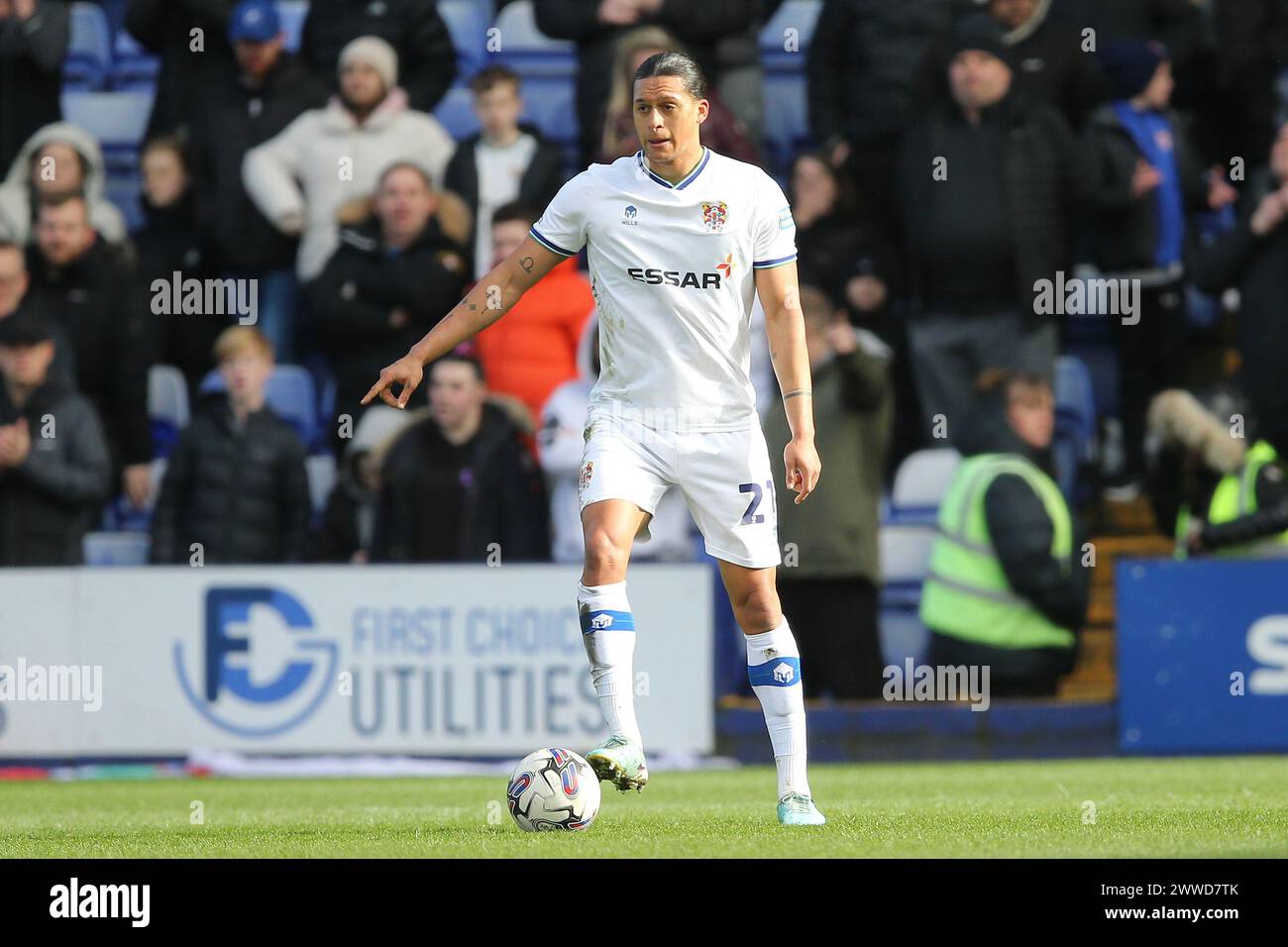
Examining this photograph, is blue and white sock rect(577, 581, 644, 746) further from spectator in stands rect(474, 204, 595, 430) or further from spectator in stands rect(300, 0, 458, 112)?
spectator in stands rect(300, 0, 458, 112)

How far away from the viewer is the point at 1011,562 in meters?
11.5

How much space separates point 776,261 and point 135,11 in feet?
25.7

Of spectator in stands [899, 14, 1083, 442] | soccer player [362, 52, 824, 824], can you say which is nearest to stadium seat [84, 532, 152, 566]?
spectator in stands [899, 14, 1083, 442]

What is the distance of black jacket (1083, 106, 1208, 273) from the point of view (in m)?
12.5

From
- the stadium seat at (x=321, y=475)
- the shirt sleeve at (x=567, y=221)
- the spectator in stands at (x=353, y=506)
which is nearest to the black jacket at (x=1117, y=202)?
the spectator in stands at (x=353, y=506)

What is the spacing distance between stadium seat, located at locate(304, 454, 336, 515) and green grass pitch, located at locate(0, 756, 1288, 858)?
6.84ft

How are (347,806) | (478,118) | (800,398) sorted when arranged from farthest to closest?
(478,118), (347,806), (800,398)

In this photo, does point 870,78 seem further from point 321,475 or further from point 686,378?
point 686,378

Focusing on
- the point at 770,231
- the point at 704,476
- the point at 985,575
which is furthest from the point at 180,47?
the point at 704,476

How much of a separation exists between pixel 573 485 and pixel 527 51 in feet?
11.3
